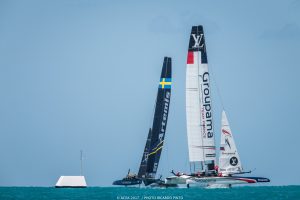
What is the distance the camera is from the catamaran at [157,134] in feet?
339

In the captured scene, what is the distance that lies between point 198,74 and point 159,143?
12.7m

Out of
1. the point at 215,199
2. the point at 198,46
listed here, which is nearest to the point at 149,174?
the point at 198,46

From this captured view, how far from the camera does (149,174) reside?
10438cm

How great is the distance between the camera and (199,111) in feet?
310

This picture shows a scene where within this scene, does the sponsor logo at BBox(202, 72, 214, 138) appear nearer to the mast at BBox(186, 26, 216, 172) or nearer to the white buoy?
the mast at BBox(186, 26, 216, 172)

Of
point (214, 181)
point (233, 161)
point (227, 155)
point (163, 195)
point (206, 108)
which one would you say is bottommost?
point (163, 195)

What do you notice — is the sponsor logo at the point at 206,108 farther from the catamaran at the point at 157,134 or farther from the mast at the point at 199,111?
the catamaran at the point at 157,134

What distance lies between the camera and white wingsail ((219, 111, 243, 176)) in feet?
309

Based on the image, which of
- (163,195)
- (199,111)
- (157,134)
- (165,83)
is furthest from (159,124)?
(163,195)

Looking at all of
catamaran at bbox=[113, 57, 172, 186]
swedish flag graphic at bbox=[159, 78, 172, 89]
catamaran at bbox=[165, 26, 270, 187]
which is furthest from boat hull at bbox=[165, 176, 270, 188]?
swedish flag graphic at bbox=[159, 78, 172, 89]

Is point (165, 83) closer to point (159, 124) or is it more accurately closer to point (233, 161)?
point (159, 124)

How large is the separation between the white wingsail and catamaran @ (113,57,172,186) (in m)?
10.3

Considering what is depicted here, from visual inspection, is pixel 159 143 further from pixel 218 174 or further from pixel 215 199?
pixel 215 199

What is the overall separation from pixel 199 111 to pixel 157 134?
1030cm
